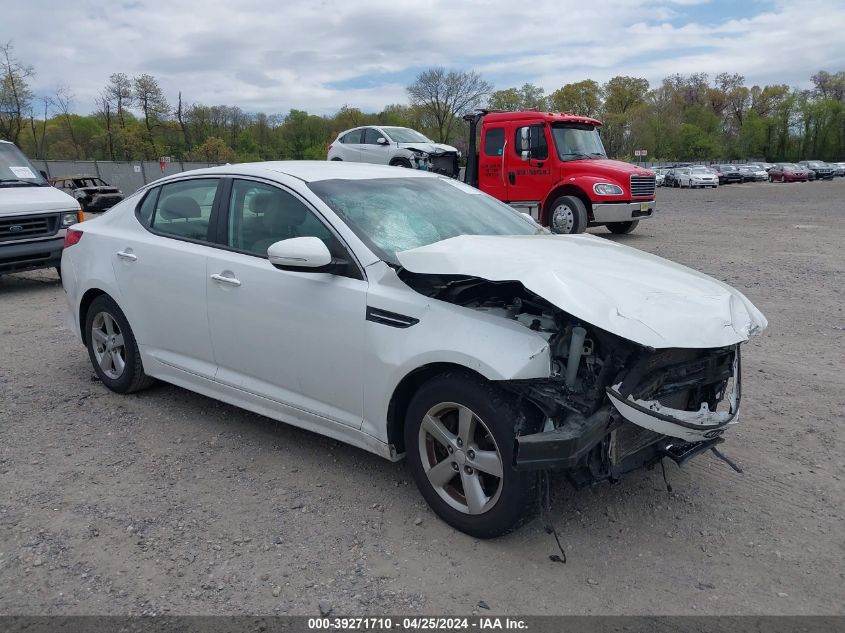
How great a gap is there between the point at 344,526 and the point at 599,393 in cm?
140

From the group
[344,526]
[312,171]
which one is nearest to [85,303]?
[312,171]

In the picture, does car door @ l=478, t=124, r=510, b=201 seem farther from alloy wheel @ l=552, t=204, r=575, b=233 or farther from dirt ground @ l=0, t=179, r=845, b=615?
dirt ground @ l=0, t=179, r=845, b=615

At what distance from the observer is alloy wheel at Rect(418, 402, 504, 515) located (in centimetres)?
301

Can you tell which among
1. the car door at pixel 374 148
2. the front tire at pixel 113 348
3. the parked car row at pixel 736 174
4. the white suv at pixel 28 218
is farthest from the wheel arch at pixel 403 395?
the parked car row at pixel 736 174

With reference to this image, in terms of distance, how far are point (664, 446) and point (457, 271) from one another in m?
1.32

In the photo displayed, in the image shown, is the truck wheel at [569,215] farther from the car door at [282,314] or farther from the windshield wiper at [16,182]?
the car door at [282,314]

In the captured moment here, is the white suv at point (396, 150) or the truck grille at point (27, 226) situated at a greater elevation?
the white suv at point (396, 150)

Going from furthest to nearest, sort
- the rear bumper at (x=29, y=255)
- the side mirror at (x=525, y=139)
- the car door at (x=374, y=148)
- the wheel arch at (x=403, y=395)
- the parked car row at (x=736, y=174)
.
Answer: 1. the parked car row at (x=736, y=174)
2. the car door at (x=374, y=148)
3. the side mirror at (x=525, y=139)
4. the rear bumper at (x=29, y=255)
5. the wheel arch at (x=403, y=395)

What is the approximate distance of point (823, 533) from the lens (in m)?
3.19

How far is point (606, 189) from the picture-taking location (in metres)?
12.8

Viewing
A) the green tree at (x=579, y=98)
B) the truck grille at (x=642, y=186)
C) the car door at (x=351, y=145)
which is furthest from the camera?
the green tree at (x=579, y=98)

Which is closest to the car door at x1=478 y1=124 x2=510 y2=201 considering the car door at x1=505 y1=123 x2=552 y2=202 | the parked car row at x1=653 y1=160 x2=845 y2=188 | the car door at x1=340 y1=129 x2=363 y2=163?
the car door at x1=505 y1=123 x2=552 y2=202

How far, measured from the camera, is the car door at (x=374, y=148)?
18281 mm

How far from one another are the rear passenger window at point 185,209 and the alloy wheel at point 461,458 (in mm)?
2040
